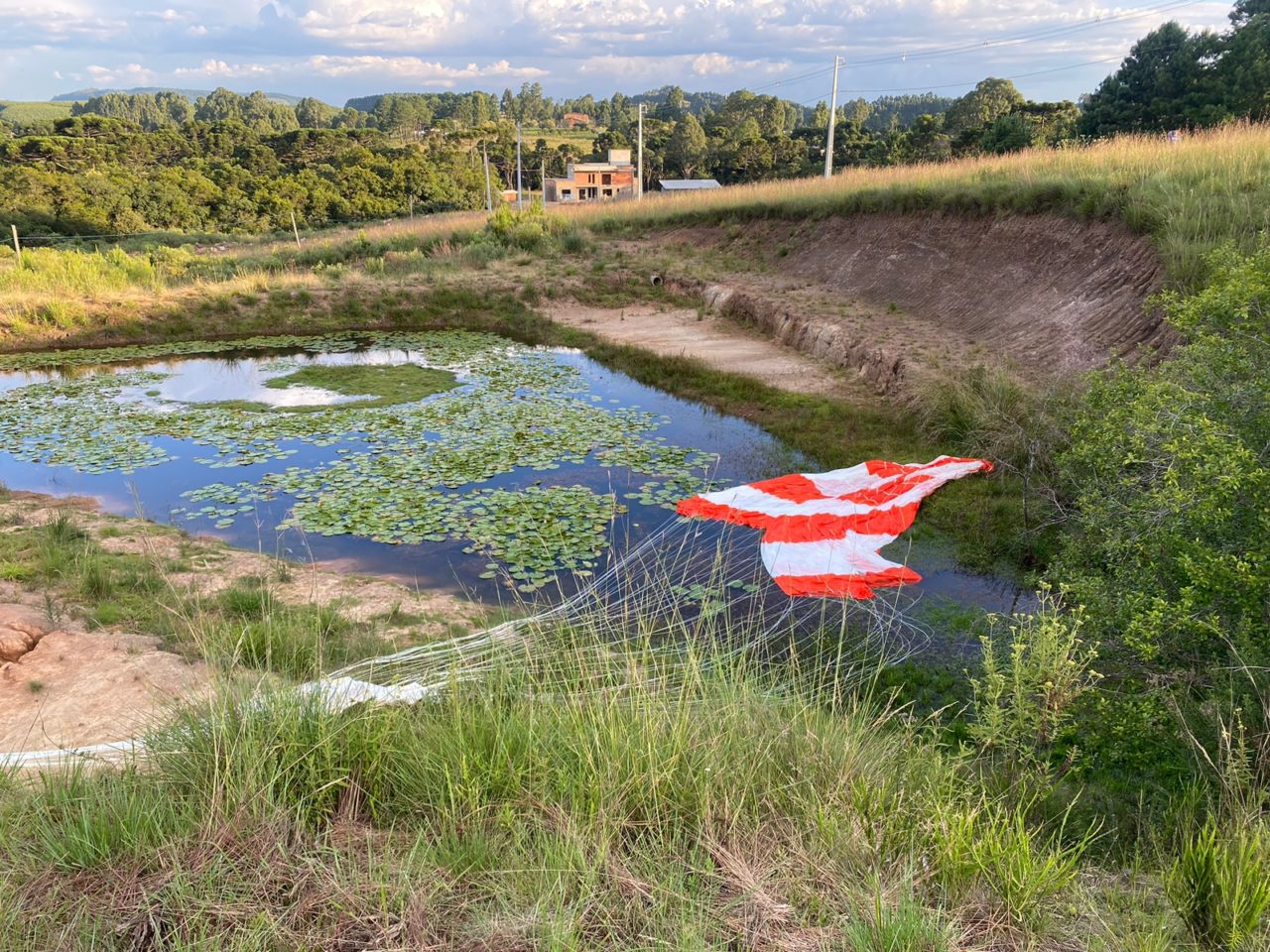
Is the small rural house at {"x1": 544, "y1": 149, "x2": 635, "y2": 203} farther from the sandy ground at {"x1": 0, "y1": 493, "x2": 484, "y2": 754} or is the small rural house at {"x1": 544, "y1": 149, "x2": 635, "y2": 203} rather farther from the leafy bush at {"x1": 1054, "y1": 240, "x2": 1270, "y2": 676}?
the leafy bush at {"x1": 1054, "y1": 240, "x2": 1270, "y2": 676}

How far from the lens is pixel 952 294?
12617 millimetres

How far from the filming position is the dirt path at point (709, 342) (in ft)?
37.3

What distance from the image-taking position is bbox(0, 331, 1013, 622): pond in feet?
21.6

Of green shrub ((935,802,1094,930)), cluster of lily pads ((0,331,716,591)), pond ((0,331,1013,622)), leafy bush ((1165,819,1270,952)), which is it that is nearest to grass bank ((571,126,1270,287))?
pond ((0,331,1013,622))

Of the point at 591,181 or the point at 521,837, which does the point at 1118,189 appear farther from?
the point at 591,181

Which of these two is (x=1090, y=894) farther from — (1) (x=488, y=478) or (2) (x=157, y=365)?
(2) (x=157, y=365)

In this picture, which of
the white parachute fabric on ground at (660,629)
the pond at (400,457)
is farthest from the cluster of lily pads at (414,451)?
the white parachute fabric on ground at (660,629)

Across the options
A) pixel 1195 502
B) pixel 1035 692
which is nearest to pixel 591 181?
pixel 1195 502

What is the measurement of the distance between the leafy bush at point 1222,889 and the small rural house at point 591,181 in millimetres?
62743

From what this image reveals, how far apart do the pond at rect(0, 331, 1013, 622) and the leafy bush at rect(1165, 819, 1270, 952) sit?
10.4 ft

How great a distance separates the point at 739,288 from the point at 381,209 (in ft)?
129

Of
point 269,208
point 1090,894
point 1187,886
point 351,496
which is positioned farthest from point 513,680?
point 269,208

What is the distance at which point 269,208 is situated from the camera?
45.8 metres

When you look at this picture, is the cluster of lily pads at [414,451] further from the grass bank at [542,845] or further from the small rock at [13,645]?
the grass bank at [542,845]
